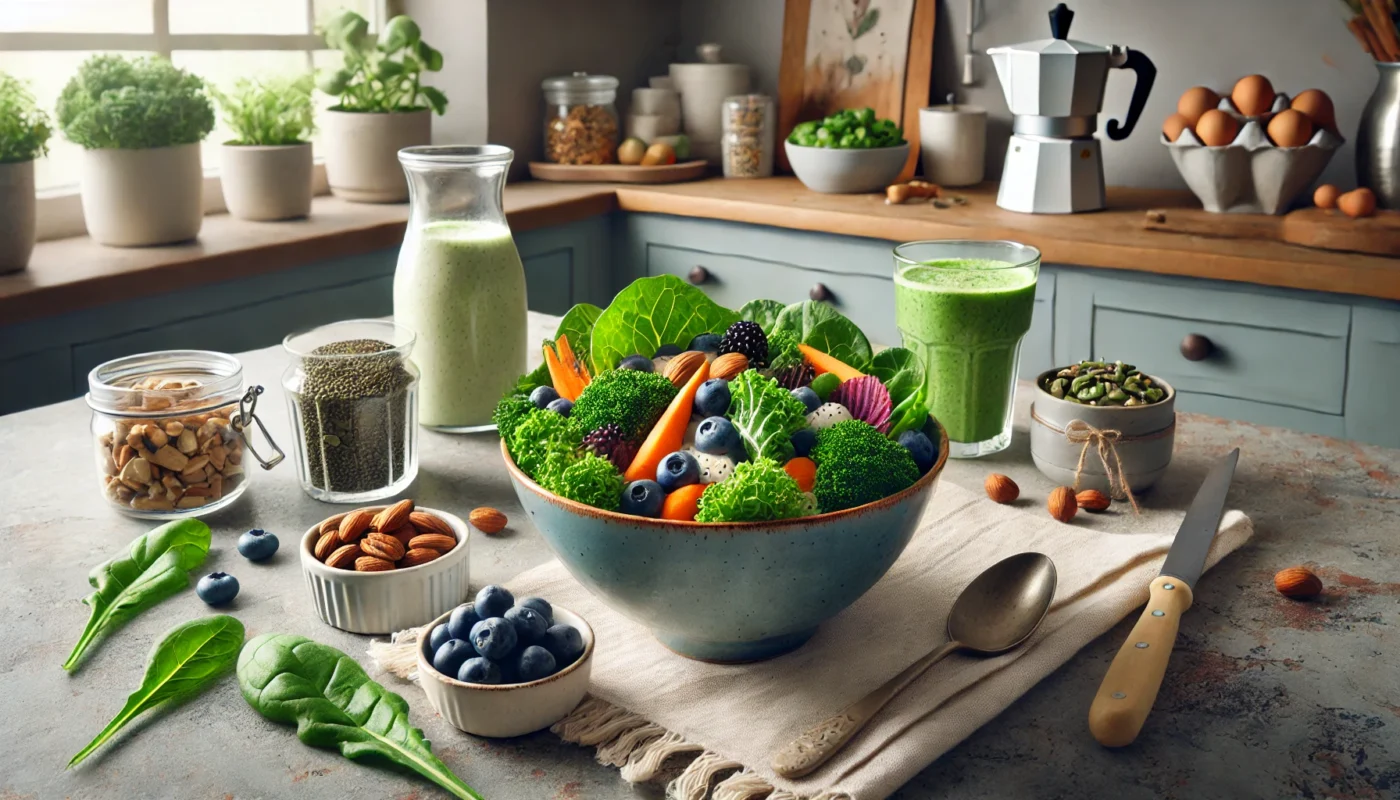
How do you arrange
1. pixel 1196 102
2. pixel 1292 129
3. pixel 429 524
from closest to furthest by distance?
pixel 429 524, pixel 1292 129, pixel 1196 102

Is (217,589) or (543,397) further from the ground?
(543,397)

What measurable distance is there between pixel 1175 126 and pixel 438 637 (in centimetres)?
220

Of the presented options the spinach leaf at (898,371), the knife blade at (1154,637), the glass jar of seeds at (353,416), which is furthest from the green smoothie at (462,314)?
the knife blade at (1154,637)

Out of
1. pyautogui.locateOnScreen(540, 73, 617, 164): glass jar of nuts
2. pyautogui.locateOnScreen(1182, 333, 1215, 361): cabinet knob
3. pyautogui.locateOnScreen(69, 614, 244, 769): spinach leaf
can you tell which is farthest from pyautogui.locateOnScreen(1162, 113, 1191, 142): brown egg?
pyautogui.locateOnScreen(69, 614, 244, 769): spinach leaf

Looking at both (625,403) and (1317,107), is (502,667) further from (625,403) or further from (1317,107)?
(1317,107)

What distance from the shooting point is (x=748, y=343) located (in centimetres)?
96

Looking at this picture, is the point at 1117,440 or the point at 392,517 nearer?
the point at 392,517

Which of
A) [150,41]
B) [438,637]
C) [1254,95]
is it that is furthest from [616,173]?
[438,637]

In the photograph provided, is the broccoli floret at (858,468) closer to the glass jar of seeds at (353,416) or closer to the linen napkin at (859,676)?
the linen napkin at (859,676)

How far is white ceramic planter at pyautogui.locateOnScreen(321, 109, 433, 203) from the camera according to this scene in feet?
8.65

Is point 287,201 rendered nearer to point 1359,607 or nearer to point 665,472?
point 665,472

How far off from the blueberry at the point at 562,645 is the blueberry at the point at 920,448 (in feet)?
0.84

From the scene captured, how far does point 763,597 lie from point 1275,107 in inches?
84.3

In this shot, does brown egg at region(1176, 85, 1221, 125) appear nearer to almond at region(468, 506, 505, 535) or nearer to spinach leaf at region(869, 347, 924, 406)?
spinach leaf at region(869, 347, 924, 406)
